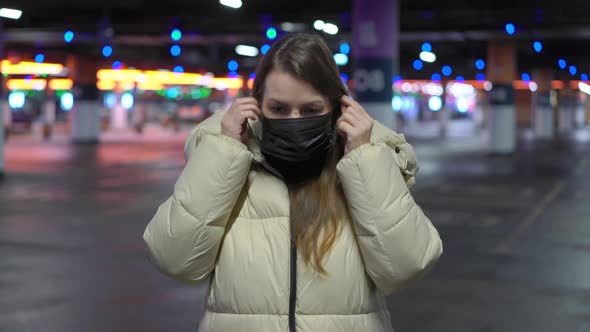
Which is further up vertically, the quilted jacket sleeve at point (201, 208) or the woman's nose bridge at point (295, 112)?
the woman's nose bridge at point (295, 112)

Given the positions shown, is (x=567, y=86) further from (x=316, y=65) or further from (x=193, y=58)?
(x=316, y=65)

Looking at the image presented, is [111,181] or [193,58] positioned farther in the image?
[193,58]

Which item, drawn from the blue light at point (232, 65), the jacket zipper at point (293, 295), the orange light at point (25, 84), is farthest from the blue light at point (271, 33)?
the orange light at point (25, 84)

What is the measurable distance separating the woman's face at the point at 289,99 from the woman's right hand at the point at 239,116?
33 millimetres

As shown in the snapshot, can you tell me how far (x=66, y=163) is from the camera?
2192cm

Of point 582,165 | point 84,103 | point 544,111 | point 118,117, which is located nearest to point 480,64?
point 544,111

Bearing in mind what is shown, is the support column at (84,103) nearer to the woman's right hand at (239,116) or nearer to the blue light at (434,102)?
the woman's right hand at (239,116)

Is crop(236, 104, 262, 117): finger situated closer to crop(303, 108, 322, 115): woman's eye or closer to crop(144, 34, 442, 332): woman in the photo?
crop(144, 34, 442, 332): woman

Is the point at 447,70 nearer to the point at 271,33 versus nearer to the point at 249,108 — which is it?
the point at 271,33

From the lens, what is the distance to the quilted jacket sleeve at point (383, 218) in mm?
2176

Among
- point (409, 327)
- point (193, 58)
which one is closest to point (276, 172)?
point (409, 327)

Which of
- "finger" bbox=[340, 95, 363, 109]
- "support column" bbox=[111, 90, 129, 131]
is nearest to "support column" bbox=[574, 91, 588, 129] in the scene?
"support column" bbox=[111, 90, 129, 131]

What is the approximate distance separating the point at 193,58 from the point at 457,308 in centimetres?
3882

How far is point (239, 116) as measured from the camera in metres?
2.26
